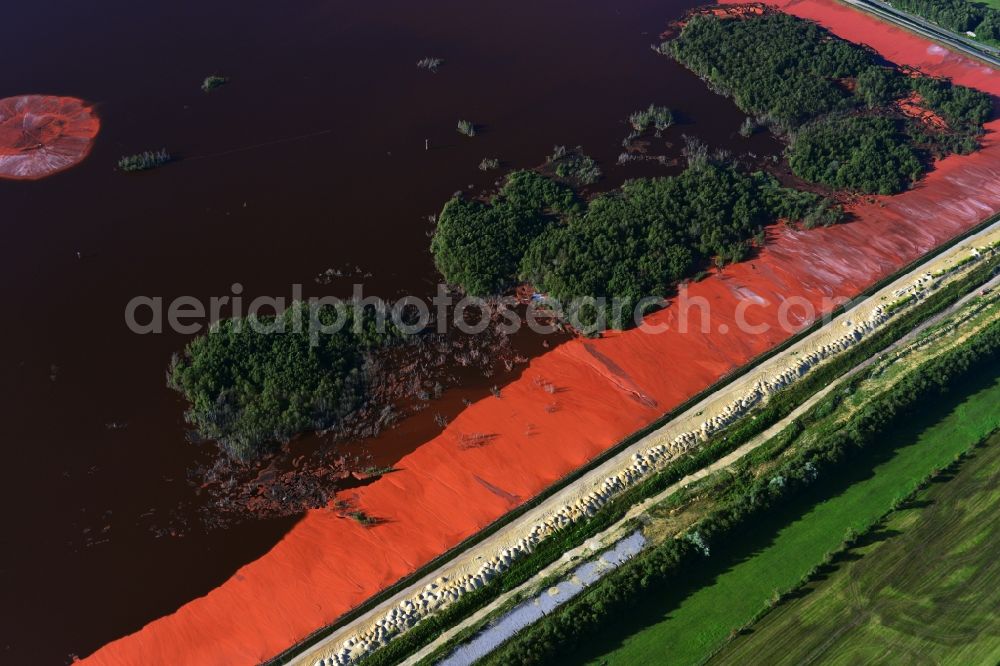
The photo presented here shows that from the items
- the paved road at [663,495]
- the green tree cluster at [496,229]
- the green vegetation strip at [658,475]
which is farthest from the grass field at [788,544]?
the green tree cluster at [496,229]

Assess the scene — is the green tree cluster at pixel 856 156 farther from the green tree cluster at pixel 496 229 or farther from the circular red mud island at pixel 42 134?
the circular red mud island at pixel 42 134

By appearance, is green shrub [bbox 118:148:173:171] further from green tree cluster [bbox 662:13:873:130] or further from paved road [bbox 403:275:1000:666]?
green tree cluster [bbox 662:13:873:130]

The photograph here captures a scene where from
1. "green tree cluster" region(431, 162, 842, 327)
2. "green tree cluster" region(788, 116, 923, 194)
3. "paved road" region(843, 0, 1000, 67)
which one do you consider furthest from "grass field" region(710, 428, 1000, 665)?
"paved road" region(843, 0, 1000, 67)

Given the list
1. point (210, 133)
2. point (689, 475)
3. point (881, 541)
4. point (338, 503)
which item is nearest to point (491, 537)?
point (338, 503)

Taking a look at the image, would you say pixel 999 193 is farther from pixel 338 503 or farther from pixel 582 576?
pixel 338 503

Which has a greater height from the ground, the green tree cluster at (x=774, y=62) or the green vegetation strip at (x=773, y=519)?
the green tree cluster at (x=774, y=62)
